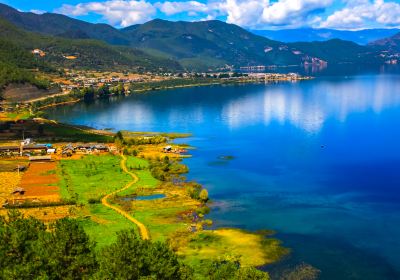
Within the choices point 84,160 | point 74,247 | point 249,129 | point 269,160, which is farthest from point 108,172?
point 249,129

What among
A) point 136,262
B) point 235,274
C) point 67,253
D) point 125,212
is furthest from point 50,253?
point 125,212

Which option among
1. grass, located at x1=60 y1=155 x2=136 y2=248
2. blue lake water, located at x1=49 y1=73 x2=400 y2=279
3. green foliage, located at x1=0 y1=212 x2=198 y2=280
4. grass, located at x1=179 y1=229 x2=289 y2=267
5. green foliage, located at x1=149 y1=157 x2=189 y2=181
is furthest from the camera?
green foliage, located at x1=149 y1=157 x2=189 y2=181

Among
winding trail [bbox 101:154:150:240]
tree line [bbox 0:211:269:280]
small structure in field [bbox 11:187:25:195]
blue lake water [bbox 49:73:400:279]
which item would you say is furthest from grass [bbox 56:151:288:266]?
tree line [bbox 0:211:269:280]

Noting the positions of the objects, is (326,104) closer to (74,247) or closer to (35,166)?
(35,166)

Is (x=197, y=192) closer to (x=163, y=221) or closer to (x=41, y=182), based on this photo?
(x=163, y=221)

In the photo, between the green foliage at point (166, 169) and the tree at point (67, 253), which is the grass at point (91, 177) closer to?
the green foliage at point (166, 169)

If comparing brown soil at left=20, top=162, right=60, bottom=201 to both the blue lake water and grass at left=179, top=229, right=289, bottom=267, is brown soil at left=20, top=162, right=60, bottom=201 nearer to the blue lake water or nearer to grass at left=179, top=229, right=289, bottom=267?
the blue lake water

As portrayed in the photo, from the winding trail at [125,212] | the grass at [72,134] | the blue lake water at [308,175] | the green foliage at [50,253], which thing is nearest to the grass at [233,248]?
the blue lake water at [308,175]
